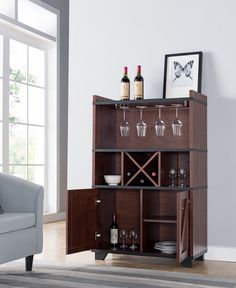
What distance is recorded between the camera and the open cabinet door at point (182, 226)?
4254 mm

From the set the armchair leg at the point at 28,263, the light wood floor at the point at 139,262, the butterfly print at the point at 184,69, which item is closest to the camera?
the armchair leg at the point at 28,263

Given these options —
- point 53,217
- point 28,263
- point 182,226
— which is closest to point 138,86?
point 182,226

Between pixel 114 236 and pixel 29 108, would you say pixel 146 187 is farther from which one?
pixel 29 108

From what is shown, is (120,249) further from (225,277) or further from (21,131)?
(21,131)

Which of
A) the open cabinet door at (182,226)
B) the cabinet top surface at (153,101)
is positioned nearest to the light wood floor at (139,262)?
the open cabinet door at (182,226)

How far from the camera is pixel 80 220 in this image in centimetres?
452

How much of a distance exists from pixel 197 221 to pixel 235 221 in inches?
15.3

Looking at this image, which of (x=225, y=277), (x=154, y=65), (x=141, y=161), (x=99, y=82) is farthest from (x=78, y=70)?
(x=225, y=277)

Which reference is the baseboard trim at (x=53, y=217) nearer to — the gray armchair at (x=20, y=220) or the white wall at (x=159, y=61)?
the white wall at (x=159, y=61)

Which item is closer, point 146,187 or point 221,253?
point 146,187

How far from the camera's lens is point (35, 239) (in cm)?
424

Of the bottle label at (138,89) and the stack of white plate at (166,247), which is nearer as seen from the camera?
the stack of white plate at (166,247)

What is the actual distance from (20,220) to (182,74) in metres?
1.96

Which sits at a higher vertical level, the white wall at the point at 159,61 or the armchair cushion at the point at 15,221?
the white wall at the point at 159,61
